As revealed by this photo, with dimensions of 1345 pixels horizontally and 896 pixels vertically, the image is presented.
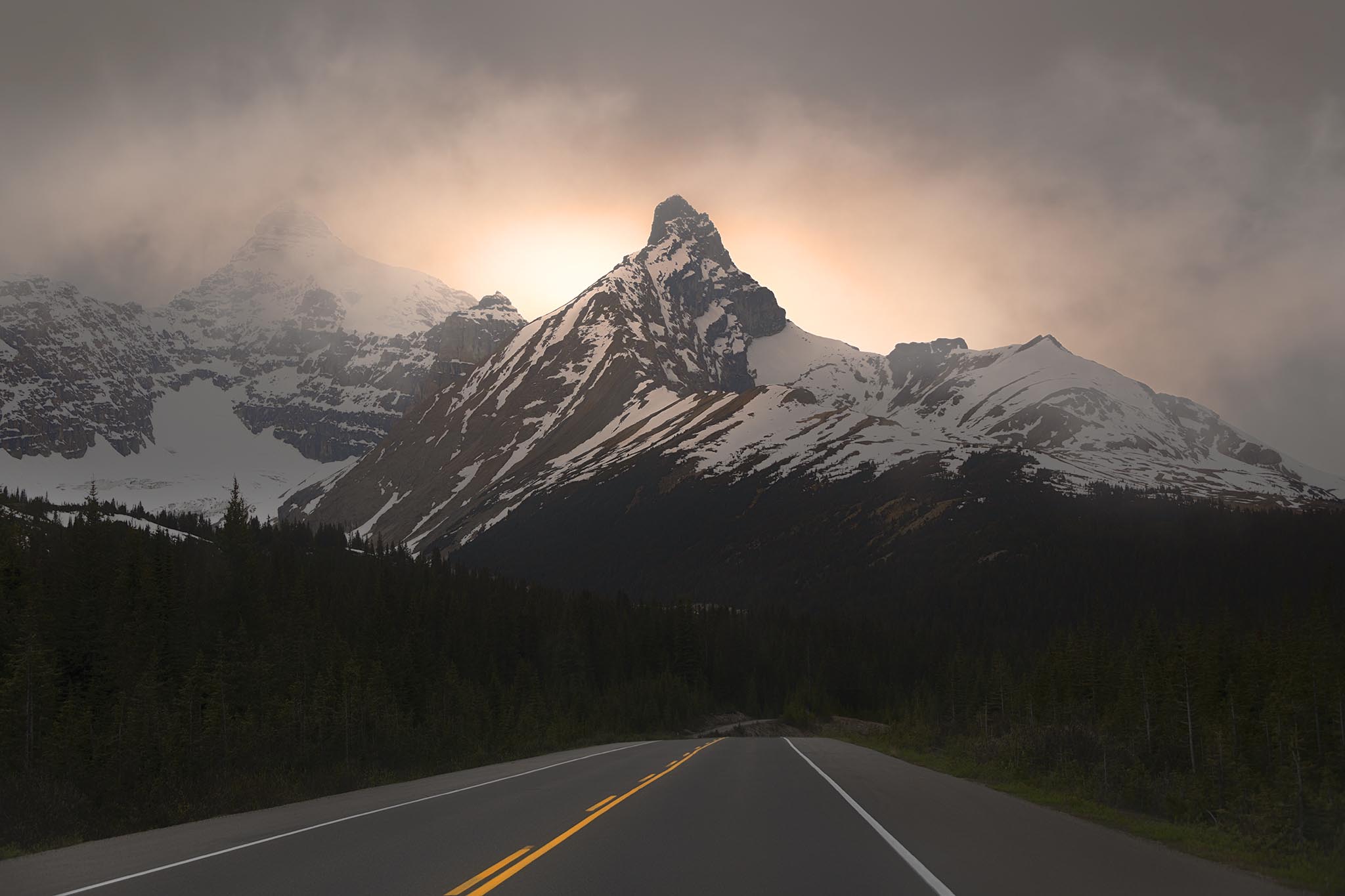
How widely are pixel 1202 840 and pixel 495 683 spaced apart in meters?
69.3

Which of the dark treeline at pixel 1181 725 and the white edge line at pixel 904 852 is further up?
the white edge line at pixel 904 852

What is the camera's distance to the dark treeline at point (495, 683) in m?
24.4

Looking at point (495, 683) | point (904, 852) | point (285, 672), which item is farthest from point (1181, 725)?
point (904, 852)

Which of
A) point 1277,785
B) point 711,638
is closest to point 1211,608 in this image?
point 711,638

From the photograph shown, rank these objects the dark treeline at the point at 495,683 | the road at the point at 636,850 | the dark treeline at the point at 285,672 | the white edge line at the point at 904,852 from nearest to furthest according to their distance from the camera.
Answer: the white edge line at the point at 904,852
the road at the point at 636,850
the dark treeline at the point at 285,672
the dark treeline at the point at 495,683

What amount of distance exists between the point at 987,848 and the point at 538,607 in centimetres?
11421

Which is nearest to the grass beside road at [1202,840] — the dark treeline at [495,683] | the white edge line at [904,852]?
the dark treeline at [495,683]

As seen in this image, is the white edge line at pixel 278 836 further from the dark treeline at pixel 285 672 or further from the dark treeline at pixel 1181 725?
the dark treeline at pixel 1181 725

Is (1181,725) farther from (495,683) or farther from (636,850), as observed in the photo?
(636,850)

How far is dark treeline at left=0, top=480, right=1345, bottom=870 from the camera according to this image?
24.4 meters

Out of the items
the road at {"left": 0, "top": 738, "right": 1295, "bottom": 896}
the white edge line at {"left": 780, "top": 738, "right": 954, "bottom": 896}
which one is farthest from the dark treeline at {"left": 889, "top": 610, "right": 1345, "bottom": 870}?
the white edge line at {"left": 780, "top": 738, "right": 954, "bottom": 896}

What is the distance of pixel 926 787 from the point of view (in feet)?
77.4

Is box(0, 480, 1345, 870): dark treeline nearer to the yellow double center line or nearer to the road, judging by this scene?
the road

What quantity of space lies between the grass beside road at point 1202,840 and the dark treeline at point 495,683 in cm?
75
